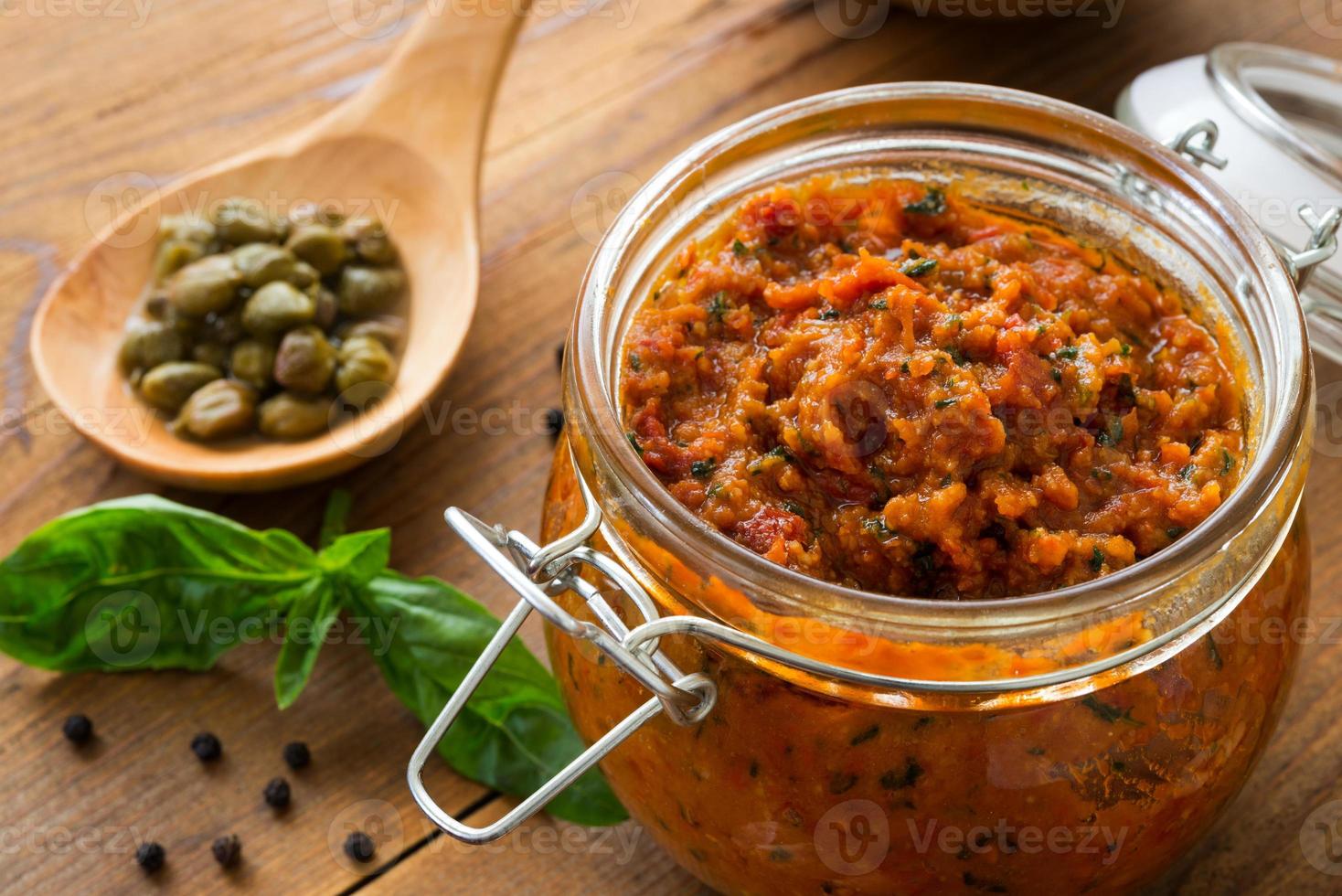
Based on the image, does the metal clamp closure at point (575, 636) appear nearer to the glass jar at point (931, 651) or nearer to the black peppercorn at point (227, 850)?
the glass jar at point (931, 651)

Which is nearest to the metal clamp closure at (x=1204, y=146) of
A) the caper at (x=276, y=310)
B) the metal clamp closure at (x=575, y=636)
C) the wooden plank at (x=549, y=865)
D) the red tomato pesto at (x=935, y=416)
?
the red tomato pesto at (x=935, y=416)

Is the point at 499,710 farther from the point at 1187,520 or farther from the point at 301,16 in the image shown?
the point at 301,16

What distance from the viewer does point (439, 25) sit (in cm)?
277

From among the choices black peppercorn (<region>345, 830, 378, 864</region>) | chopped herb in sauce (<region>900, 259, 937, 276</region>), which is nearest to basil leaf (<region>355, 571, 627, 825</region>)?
black peppercorn (<region>345, 830, 378, 864</region>)

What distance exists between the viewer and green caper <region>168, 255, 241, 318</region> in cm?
254

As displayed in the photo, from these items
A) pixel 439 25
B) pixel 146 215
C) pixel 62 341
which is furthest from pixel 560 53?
pixel 62 341

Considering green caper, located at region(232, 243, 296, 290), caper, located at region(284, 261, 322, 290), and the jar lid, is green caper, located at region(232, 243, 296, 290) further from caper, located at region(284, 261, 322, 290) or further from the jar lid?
the jar lid

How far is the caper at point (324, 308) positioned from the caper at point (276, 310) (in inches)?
2.5

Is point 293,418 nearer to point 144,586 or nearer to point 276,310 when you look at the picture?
point 276,310

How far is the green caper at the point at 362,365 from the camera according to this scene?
2484mm

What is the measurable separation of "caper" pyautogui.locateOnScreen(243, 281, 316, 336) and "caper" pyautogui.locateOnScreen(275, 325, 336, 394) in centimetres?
3

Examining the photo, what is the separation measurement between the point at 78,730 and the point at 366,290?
37.7 inches

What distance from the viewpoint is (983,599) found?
146 cm

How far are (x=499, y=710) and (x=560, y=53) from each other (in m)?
1.65
